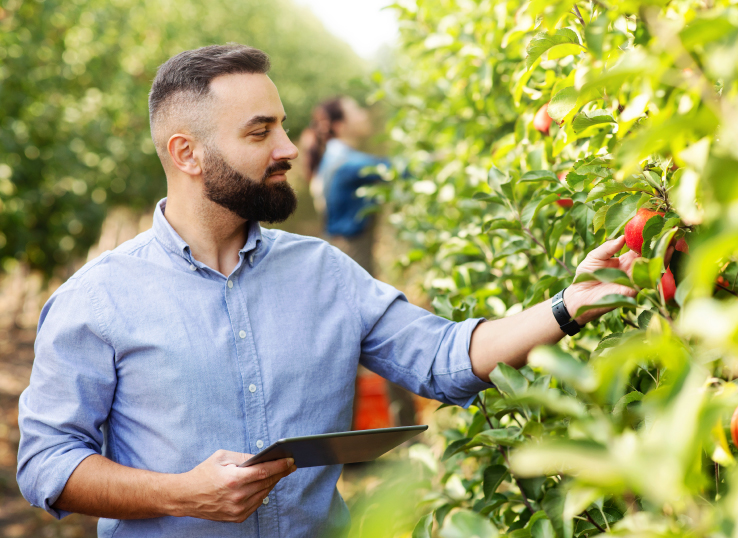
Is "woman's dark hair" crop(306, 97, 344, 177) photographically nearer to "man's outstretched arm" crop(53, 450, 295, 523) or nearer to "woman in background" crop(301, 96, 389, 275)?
"woman in background" crop(301, 96, 389, 275)

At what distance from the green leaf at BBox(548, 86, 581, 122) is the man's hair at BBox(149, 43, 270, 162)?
36.2 inches

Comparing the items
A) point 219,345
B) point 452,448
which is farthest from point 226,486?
point 452,448

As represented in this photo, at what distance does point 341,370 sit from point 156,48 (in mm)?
6901

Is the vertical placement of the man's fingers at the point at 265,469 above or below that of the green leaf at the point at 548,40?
below

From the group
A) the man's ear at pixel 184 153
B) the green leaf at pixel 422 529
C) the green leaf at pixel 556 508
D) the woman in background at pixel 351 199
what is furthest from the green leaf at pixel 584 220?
the woman in background at pixel 351 199

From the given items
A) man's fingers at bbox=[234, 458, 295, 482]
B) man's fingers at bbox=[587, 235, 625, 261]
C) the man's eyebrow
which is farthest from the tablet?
the man's eyebrow

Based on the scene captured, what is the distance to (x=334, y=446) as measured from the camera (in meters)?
1.23

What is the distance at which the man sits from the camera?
1348mm

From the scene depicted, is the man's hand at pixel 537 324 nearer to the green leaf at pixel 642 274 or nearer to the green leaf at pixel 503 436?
the green leaf at pixel 503 436

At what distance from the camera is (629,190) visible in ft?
3.31

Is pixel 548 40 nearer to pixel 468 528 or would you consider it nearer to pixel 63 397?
pixel 468 528

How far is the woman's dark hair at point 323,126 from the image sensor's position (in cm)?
478

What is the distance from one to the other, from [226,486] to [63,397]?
1.43 feet

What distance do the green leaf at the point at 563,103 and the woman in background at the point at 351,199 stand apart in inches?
129
